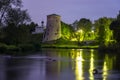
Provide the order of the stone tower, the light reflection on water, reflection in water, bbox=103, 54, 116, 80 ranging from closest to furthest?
1. the light reflection on water
2. reflection in water, bbox=103, 54, 116, 80
3. the stone tower

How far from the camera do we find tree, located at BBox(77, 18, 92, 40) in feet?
465

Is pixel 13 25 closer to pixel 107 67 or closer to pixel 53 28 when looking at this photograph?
pixel 107 67

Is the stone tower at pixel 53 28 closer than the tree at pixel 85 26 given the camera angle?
Yes

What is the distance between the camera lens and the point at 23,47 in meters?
70.2

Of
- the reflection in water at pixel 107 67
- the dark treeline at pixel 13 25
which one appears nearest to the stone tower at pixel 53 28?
the dark treeline at pixel 13 25

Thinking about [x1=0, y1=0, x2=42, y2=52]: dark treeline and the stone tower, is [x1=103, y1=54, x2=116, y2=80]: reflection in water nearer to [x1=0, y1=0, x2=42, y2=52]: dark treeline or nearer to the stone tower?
[x1=0, y1=0, x2=42, y2=52]: dark treeline

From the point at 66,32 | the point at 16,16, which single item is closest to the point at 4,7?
the point at 16,16

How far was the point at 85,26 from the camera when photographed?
473 feet

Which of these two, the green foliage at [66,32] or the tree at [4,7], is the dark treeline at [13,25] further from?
the green foliage at [66,32]

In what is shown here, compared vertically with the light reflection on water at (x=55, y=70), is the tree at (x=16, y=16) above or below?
above

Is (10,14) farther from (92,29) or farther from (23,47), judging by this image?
(92,29)

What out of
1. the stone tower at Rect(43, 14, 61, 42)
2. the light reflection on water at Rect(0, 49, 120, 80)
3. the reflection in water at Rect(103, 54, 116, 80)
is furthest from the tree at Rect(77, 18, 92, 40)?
the light reflection on water at Rect(0, 49, 120, 80)

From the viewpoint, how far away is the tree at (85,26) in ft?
465

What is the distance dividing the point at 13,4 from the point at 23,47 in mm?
8797
